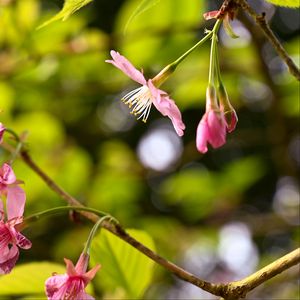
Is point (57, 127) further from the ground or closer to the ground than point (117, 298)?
closer to the ground

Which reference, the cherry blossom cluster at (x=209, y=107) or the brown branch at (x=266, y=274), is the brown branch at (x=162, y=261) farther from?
the cherry blossom cluster at (x=209, y=107)

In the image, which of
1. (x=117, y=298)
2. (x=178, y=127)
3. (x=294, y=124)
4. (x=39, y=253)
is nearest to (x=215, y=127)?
(x=178, y=127)

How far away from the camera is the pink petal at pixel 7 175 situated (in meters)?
0.88

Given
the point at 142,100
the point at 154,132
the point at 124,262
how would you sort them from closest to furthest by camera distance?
the point at 142,100 → the point at 124,262 → the point at 154,132

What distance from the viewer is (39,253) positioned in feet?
9.59

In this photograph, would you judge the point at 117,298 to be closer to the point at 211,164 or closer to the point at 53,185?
the point at 53,185

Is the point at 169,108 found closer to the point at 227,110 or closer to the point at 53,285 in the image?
the point at 227,110

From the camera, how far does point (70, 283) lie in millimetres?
887

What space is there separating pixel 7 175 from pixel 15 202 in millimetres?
42

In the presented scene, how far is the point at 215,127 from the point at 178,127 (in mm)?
52

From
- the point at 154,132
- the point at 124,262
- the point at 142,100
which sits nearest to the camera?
the point at 142,100

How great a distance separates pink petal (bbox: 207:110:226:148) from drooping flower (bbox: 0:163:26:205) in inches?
10.2

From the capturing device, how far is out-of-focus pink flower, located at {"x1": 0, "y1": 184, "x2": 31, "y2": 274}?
2.83 ft

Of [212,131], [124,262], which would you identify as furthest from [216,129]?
[124,262]
